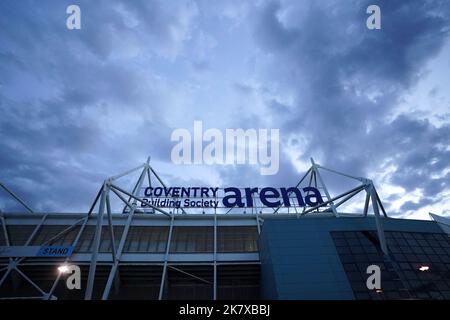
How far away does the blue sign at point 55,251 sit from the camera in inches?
1200

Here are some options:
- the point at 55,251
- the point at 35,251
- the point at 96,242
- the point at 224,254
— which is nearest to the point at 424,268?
the point at 224,254

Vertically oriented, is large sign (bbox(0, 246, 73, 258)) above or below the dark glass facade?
above

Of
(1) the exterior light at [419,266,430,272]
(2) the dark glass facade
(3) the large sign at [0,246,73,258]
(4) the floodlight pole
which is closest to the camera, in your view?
(4) the floodlight pole

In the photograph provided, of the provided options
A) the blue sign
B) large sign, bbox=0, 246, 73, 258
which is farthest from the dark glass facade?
large sign, bbox=0, 246, 73, 258

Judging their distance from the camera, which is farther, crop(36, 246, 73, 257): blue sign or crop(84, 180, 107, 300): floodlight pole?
crop(36, 246, 73, 257): blue sign

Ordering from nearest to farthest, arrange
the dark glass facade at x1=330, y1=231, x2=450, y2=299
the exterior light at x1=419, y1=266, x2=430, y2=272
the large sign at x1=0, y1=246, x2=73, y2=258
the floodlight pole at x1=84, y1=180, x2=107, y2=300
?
the floodlight pole at x1=84, y1=180, x2=107, y2=300 → the dark glass facade at x1=330, y1=231, x2=450, y2=299 → the exterior light at x1=419, y1=266, x2=430, y2=272 → the large sign at x1=0, y1=246, x2=73, y2=258

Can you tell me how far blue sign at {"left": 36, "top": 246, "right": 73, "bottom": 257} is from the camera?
100ft

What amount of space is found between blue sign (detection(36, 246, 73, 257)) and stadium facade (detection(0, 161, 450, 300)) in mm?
120

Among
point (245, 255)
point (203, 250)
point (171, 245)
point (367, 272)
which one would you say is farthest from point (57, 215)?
point (367, 272)

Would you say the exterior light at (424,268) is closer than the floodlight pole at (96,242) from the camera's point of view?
No

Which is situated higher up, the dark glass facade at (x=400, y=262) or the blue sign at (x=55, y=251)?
the blue sign at (x=55, y=251)

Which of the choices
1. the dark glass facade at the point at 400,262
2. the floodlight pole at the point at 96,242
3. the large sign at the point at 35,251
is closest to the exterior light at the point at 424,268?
the dark glass facade at the point at 400,262

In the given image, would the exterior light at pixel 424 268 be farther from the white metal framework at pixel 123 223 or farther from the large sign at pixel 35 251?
the large sign at pixel 35 251

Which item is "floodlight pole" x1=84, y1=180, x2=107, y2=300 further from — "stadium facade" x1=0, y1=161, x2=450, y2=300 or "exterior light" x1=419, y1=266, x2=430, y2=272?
"exterior light" x1=419, y1=266, x2=430, y2=272
